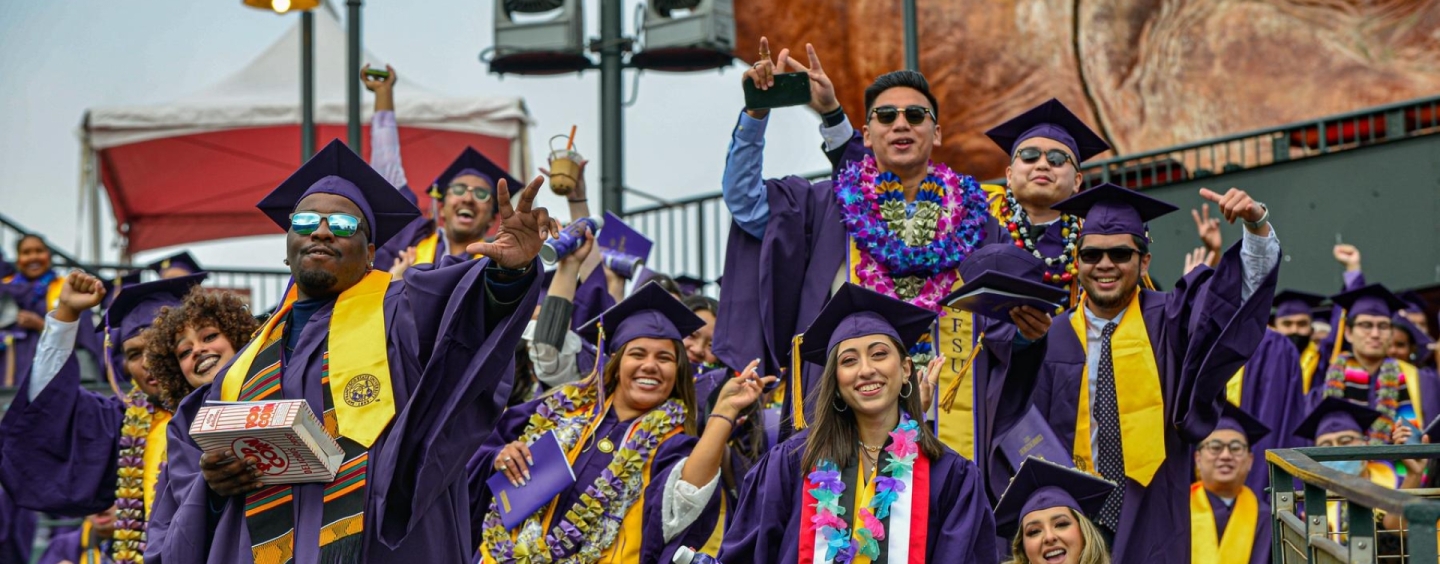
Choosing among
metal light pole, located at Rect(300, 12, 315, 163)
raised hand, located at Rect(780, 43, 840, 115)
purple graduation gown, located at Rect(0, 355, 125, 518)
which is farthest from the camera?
metal light pole, located at Rect(300, 12, 315, 163)

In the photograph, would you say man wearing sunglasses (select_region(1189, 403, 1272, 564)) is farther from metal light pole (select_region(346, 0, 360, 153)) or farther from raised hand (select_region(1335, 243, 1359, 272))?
metal light pole (select_region(346, 0, 360, 153))

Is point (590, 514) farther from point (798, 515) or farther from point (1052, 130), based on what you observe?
point (1052, 130)

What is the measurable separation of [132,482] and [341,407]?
2756 millimetres

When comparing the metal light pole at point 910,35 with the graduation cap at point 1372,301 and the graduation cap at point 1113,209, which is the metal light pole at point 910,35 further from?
the graduation cap at point 1113,209

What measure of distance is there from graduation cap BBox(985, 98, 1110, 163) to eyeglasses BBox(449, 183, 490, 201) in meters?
2.87

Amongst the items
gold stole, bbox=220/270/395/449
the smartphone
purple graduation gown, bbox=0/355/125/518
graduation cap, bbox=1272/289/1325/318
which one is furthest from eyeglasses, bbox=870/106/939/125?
graduation cap, bbox=1272/289/1325/318

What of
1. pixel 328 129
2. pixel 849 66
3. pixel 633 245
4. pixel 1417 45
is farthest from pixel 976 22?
pixel 633 245

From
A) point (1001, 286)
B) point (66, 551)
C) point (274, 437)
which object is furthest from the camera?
point (66, 551)

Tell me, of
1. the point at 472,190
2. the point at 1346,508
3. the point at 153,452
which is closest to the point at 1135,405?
the point at 1346,508

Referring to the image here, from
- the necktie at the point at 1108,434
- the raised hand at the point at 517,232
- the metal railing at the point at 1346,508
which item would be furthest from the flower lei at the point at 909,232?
the raised hand at the point at 517,232

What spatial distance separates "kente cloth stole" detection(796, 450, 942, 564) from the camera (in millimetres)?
5848

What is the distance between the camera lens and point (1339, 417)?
9.82 meters

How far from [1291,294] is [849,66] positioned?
7.95 m

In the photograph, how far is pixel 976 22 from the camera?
18.5 meters
